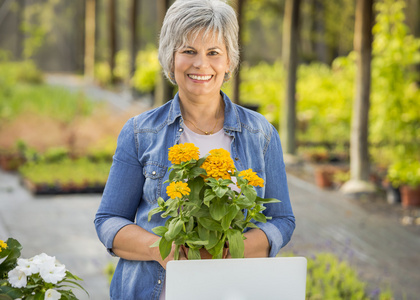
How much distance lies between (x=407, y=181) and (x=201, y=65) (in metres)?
5.61

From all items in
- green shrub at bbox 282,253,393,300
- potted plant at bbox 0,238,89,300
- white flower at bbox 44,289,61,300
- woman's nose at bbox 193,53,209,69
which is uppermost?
woman's nose at bbox 193,53,209,69

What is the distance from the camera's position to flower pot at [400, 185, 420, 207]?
6.69 metres

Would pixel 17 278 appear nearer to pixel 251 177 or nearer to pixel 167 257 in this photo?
pixel 167 257

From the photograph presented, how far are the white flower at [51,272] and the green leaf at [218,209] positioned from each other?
0.39 metres

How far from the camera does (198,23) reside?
1.57 m

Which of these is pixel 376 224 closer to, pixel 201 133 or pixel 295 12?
pixel 295 12

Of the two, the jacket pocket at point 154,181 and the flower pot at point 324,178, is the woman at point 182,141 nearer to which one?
the jacket pocket at point 154,181

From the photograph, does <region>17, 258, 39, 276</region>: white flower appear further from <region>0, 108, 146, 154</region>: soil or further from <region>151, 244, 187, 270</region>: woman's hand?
<region>0, 108, 146, 154</region>: soil

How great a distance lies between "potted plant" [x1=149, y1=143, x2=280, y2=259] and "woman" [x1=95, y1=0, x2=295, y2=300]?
0.14 meters

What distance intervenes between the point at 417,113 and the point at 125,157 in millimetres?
6590

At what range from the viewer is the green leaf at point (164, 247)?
1.42 m

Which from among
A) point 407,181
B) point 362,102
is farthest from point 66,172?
point 407,181

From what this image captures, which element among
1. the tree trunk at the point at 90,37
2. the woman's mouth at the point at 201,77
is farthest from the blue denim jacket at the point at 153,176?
the tree trunk at the point at 90,37

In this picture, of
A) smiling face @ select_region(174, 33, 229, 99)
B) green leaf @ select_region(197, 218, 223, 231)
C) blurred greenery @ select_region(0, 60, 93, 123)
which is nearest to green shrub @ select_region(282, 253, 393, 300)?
smiling face @ select_region(174, 33, 229, 99)
